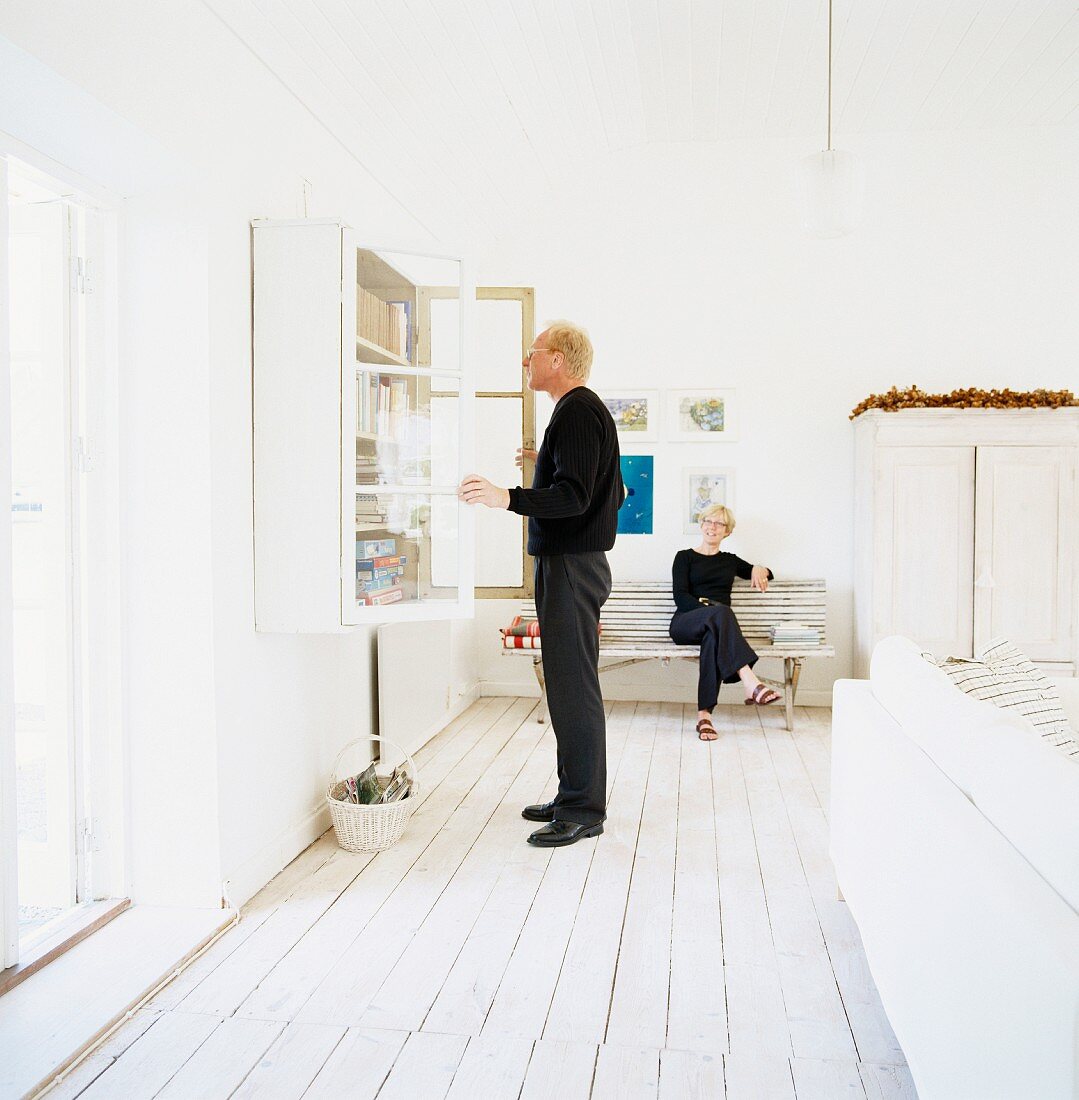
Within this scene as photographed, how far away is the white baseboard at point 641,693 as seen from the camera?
19.2ft

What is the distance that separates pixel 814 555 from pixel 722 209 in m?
2.12

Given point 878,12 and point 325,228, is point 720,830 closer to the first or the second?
point 325,228

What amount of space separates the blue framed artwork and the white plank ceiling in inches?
65.5

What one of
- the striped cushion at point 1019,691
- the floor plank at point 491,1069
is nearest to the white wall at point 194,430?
the floor plank at point 491,1069

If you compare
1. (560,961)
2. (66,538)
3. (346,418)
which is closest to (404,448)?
(346,418)

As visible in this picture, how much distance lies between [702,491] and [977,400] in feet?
5.17

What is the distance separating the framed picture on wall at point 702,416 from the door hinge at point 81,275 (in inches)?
149

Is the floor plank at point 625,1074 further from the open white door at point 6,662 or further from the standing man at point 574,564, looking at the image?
the open white door at point 6,662

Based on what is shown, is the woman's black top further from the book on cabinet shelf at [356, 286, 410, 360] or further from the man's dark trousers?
the book on cabinet shelf at [356, 286, 410, 360]

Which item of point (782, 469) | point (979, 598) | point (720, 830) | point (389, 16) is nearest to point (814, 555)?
point (782, 469)

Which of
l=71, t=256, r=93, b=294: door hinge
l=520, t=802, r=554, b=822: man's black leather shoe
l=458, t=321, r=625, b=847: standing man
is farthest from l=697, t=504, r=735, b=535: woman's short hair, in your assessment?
l=71, t=256, r=93, b=294: door hinge

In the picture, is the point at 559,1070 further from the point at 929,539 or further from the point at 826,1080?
the point at 929,539

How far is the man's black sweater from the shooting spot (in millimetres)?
3135

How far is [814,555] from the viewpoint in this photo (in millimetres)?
5762
